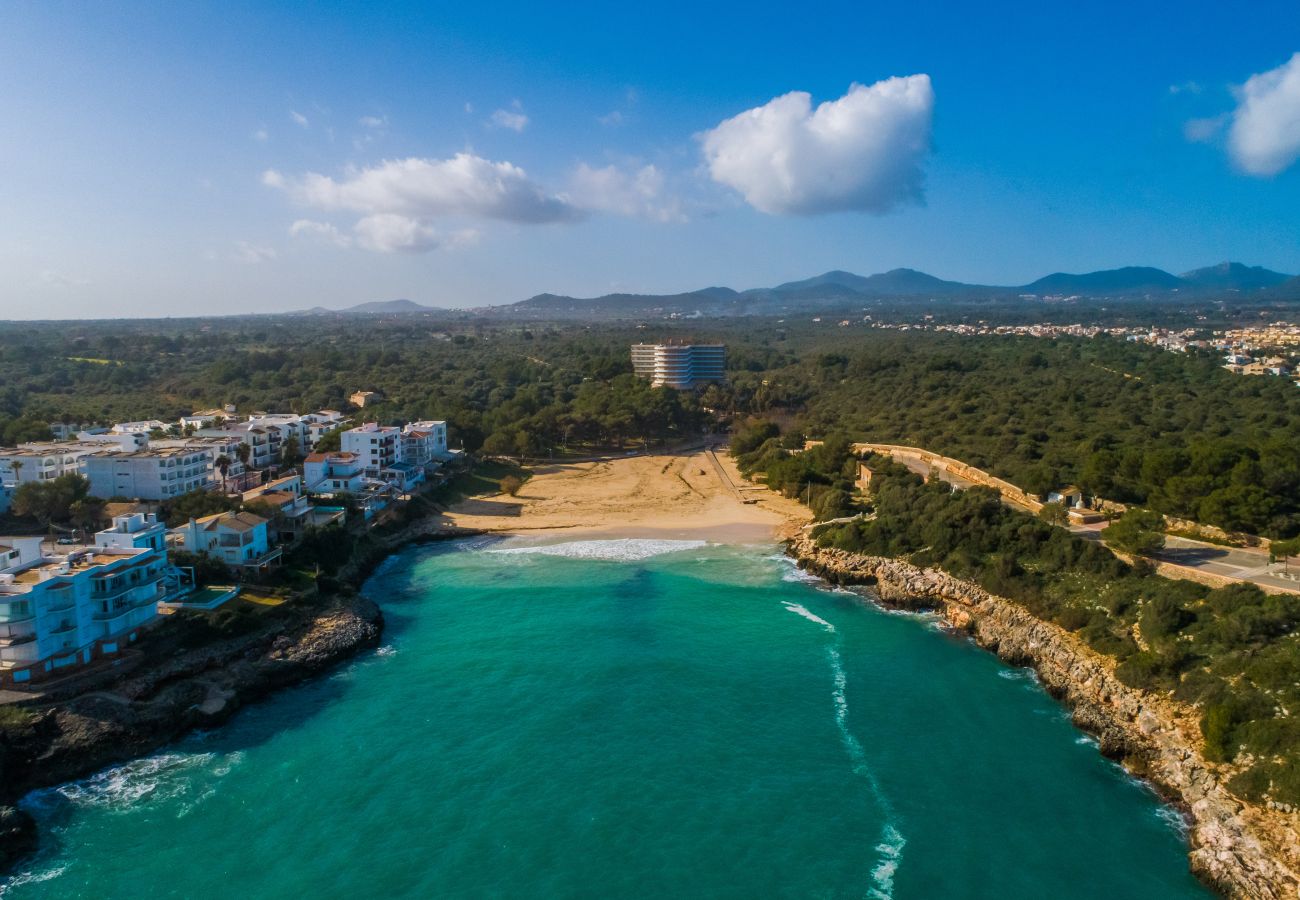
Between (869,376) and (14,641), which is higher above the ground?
(869,376)

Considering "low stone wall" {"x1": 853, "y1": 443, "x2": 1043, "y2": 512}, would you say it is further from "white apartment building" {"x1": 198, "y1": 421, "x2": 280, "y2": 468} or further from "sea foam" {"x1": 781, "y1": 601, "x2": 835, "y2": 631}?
"white apartment building" {"x1": 198, "y1": 421, "x2": 280, "y2": 468}

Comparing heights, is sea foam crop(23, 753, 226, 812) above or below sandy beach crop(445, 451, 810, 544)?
below

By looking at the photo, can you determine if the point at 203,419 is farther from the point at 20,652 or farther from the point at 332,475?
the point at 20,652

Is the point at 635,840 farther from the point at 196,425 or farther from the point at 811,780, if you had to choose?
the point at 196,425

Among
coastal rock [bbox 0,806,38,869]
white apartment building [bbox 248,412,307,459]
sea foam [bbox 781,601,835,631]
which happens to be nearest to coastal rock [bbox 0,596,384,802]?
coastal rock [bbox 0,806,38,869]

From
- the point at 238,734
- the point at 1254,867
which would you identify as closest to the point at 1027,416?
the point at 1254,867

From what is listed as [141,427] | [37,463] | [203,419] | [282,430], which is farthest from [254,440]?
[203,419]
